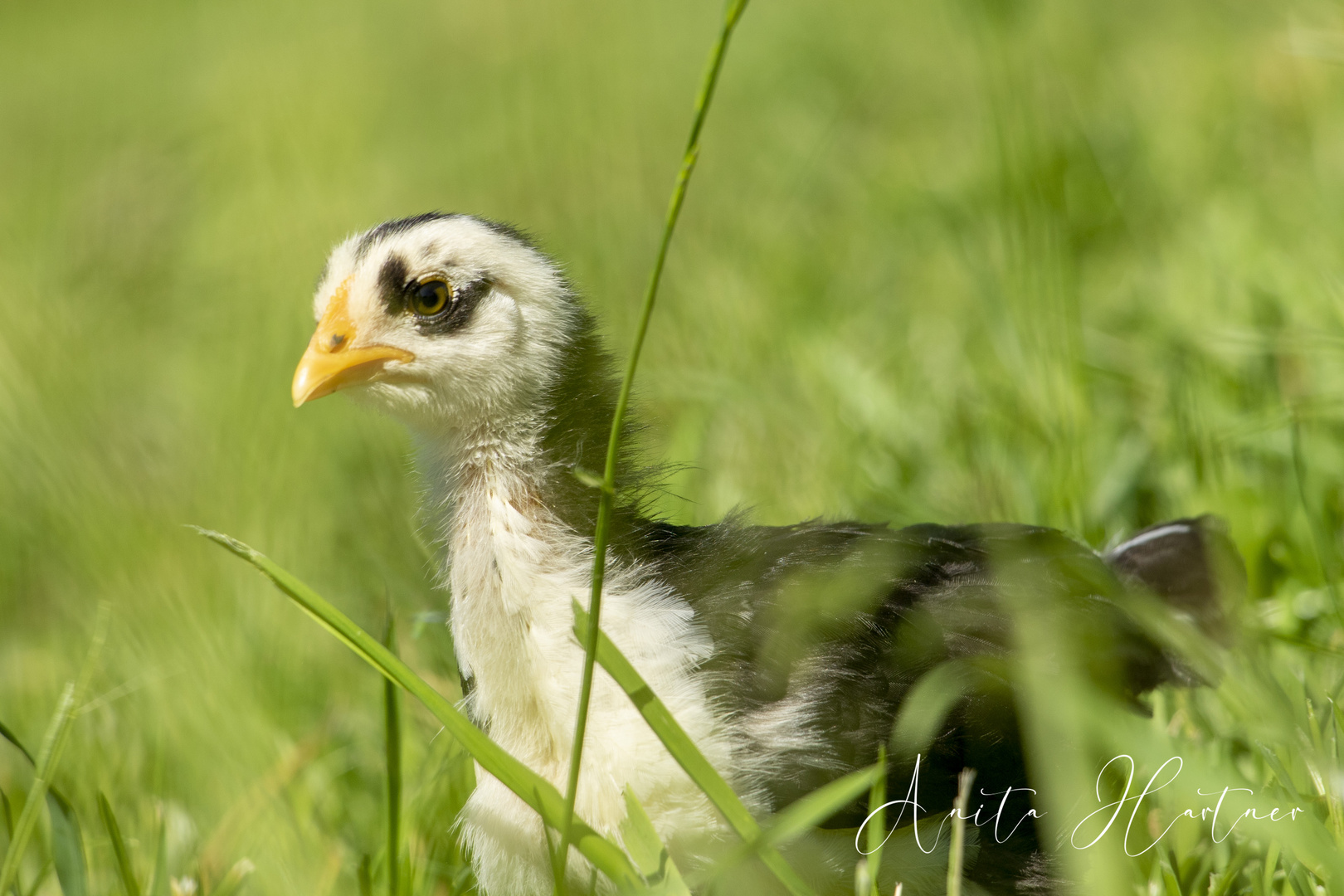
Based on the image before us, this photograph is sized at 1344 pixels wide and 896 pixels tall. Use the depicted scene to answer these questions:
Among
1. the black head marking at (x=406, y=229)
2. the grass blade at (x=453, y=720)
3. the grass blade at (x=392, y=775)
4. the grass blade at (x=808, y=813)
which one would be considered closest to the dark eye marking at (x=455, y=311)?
the black head marking at (x=406, y=229)

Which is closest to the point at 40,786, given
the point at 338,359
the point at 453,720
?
the point at 453,720

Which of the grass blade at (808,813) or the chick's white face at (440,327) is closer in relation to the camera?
the grass blade at (808,813)

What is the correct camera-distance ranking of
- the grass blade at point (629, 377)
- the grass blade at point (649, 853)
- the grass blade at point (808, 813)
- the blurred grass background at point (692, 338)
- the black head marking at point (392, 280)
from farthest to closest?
the black head marking at point (392, 280), the blurred grass background at point (692, 338), the grass blade at point (649, 853), the grass blade at point (808, 813), the grass blade at point (629, 377)

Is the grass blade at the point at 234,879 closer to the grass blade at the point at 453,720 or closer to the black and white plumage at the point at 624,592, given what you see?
the black and white plumage at the point at 624,592

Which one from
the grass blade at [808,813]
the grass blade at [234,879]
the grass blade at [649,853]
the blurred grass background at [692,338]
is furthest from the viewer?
the grass blade at [234,879]

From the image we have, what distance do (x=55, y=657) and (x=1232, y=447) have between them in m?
3.44

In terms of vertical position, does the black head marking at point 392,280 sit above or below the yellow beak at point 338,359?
above

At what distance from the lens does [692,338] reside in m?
4.12

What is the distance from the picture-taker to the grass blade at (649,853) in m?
1.78

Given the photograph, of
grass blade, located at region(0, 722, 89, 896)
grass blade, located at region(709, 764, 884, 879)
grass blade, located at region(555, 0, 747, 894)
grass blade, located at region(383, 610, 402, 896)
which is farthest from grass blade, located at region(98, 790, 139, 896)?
grass blade, located at region(709, 764, 884, 879)

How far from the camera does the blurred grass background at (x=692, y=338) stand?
2.04 metres

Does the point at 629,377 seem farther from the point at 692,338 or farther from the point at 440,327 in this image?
the point at 692,338

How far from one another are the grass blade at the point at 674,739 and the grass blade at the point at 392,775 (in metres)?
0.41

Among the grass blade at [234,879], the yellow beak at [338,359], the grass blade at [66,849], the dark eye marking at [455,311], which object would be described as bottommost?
the grass blade at [234,879]
